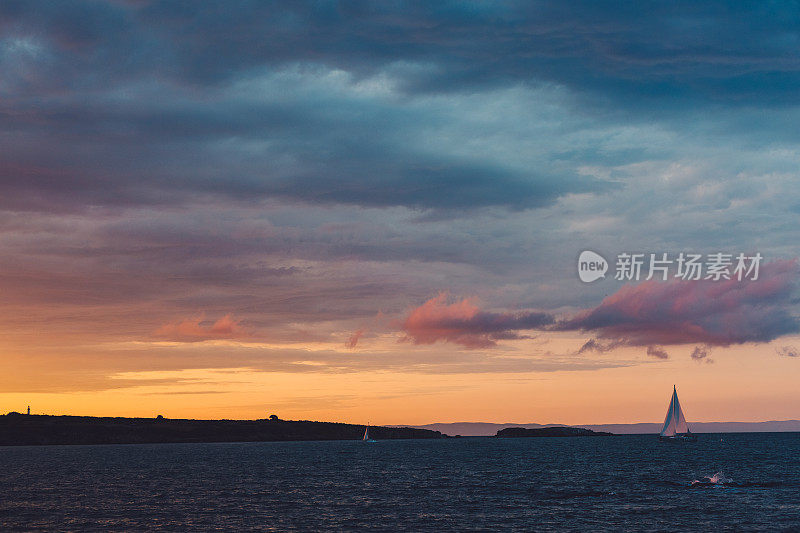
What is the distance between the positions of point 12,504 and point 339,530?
5257 cm

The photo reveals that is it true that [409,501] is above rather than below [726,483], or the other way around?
below

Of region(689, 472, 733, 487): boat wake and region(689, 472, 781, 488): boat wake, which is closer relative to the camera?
region(689, 472, 781, 488): boat wake

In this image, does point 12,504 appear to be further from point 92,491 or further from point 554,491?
point 554,491

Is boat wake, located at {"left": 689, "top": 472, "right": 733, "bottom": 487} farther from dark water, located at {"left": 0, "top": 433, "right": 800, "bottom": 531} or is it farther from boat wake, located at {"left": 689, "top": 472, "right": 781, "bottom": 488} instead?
dark water, located at {"left": 0, "top": 433, "right": 800, "bottom": 531}

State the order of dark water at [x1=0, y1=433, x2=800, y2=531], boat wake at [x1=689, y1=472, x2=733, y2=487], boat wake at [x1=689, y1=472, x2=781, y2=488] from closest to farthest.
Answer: dark water at [x1=0, y1=433, x2=800, y2=531], boat wake at [x1=689, y1=472, x2=781, y2=488], boat wake at [x1=689, y1=472, x2=733, y2=487]

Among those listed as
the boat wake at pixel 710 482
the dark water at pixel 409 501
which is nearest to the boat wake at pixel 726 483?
the boat wake at pixel 710 482

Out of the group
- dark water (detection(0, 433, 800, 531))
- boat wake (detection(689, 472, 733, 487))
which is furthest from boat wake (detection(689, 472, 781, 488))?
dark water (detection(0, 433, 800, 531))

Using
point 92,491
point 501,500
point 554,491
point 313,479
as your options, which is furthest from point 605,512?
point 92,491

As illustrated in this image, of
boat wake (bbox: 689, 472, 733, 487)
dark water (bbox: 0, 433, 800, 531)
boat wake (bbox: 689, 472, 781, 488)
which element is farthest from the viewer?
boat wake (bbox: 689, 472, 733, 487)

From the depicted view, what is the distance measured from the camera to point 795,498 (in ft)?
327

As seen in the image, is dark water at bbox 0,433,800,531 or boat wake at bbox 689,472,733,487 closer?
dark water at bbox 0,433,800,531

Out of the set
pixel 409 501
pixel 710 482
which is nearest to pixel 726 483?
pixel 710 482

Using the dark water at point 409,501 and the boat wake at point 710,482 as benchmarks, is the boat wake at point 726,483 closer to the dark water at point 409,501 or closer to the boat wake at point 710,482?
the boat wake at point 710,482

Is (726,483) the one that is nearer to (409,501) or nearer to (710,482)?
(710,482)
